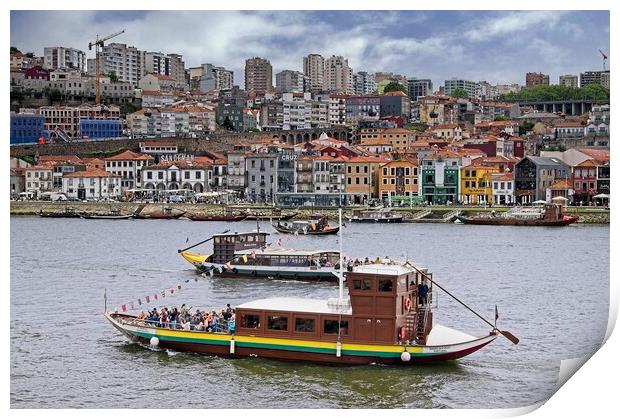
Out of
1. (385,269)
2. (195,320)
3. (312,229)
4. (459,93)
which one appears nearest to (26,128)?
(312,229)

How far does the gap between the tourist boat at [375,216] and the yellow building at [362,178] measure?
4430 millimetres

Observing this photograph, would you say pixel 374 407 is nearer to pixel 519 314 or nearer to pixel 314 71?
pixel 519 314

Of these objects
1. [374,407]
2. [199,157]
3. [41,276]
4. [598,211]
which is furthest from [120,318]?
[199,157]

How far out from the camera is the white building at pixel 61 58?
5081 cm

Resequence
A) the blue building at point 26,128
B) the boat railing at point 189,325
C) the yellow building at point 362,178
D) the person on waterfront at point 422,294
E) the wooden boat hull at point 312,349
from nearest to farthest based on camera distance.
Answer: the wooden boat hull at point 312,349 < the person on waterfront at point 422,294 < the boat railing at point 189,325 < the yellow building at point 362,178 < the blue building at point 26,128

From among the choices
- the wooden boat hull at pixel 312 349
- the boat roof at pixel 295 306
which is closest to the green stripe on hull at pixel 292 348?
the wooden boat hull at pixel 312 349

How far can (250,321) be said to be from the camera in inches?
356

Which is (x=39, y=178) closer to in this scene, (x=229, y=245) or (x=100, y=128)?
(x=100, y=128)

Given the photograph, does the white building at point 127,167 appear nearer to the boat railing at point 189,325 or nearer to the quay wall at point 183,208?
the quay wall at point 183,208

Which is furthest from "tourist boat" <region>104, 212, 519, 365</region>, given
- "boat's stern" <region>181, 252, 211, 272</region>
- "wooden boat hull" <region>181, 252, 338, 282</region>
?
"boat's stern" <region>181, 252, 211, 272</region>

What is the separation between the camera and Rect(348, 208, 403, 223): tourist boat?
27.8m

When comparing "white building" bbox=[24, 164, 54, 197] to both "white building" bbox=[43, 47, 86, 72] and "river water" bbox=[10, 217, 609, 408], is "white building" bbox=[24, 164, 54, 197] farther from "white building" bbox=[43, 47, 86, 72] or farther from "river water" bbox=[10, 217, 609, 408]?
"white building" bbox=[43, 47, 86, 72]

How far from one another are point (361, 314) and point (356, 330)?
0.15m

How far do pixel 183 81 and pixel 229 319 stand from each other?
49.6 meters
